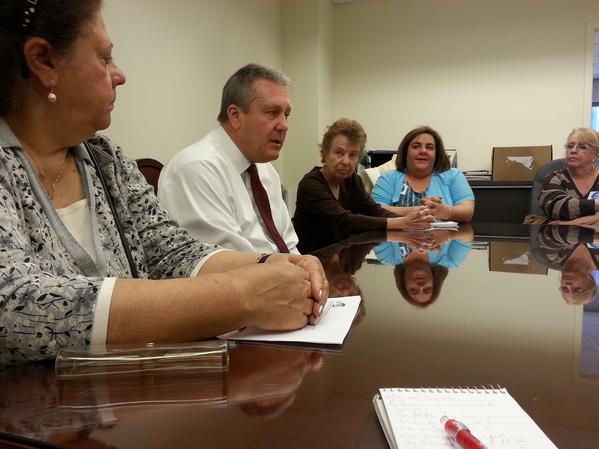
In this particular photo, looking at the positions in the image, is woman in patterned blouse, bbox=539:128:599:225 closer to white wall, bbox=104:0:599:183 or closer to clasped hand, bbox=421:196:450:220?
clasped hand, bbox=421:196:450:220

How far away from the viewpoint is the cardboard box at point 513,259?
1.17 metres

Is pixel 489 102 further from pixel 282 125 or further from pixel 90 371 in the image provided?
pixel 90 371

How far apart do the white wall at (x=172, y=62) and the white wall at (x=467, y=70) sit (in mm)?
1422

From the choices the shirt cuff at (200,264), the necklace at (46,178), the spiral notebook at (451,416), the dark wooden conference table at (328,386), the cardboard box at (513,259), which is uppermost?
the necklace at (46,178)

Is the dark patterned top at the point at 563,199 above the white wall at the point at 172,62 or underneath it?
underneath

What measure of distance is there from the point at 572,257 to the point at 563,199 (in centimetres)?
162

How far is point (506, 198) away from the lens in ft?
12.5

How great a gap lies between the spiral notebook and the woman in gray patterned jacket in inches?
9.6

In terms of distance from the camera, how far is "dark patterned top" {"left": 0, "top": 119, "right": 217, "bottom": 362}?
0.52 metres

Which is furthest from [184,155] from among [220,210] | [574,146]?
[574,146]

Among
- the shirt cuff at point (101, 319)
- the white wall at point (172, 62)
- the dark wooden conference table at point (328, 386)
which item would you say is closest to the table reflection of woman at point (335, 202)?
the white wall at point (172, 62)

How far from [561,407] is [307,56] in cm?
417

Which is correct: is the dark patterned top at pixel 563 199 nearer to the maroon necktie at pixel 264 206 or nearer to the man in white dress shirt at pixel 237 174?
the man in white dress shirt at pixel 237 174

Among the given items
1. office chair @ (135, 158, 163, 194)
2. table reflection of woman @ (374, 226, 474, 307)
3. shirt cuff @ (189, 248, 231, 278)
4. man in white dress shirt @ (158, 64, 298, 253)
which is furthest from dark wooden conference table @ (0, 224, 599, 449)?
office chair @ (135, 158, 163, 194)
